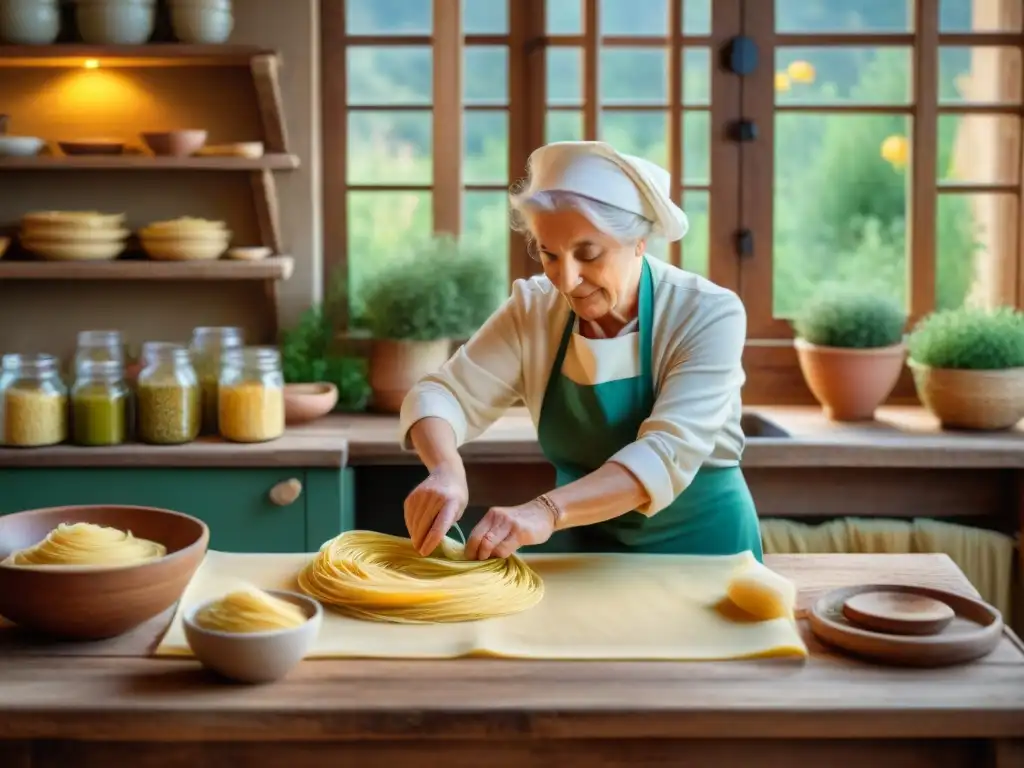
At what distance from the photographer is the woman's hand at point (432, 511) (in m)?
2.08

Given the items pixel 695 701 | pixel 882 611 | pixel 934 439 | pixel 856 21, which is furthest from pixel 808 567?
pixel 856 21

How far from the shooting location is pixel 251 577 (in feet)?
6.98

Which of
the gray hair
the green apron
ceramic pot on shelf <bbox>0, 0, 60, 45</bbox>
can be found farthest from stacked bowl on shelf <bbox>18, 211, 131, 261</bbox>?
the gray hair

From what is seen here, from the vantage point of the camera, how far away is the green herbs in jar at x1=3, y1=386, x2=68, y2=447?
3393 mm

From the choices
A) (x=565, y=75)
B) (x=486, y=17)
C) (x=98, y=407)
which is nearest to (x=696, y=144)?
(x=565, y=75)

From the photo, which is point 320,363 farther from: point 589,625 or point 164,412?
point 589,625

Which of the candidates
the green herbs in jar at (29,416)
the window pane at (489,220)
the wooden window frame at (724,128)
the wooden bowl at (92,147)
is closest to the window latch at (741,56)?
the wooden window frame at (724,128)

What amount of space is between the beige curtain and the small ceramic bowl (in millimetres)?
2031

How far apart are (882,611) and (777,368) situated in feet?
7.36

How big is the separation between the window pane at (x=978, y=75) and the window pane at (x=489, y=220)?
4.52 ft

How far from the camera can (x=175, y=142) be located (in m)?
3.73

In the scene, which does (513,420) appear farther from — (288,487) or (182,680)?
(182,680)

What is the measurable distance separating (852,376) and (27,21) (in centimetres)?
251

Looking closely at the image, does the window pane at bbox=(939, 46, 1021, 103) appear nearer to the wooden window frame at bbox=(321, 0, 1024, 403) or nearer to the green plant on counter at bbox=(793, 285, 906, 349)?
the wooden window frame at bbox=(321, 0, 1024, 403)
